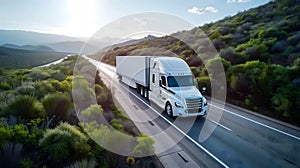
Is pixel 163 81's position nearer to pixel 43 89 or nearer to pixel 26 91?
pixel 43 89

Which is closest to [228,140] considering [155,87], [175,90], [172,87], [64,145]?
[175,90]

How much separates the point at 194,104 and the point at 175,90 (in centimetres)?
138

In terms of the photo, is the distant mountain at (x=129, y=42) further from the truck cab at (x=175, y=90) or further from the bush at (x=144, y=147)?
the bush at (x=144, y=147)

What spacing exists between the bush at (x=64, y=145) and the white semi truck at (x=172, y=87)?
641 cm

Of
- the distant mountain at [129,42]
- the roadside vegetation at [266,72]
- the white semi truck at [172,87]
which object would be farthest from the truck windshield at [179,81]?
the distant mountain at [129,42]

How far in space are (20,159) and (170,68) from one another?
29.8 ft

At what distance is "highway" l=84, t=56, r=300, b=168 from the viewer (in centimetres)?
678

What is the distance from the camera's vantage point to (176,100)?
10.6 metres

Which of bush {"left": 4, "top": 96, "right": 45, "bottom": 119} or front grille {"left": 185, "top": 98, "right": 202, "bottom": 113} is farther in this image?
front grille {"left": 185, "top": 98, "right": 202, "bottom": 113}

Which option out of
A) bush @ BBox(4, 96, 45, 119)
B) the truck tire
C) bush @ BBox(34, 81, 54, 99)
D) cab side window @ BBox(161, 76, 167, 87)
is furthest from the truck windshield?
bush @ BBox(4, 96, 45, 119)

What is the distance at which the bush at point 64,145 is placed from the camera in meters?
4.55

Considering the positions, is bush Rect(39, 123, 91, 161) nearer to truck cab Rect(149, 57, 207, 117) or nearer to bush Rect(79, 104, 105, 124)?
bush Rect(79, 104, 105, 124)

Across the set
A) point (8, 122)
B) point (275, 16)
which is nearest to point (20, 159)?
point (8, 122)

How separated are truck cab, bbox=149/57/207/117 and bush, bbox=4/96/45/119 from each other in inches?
257
